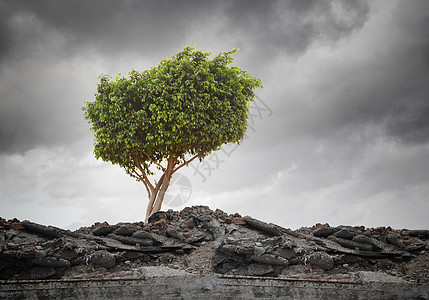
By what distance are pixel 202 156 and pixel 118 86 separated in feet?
19.0

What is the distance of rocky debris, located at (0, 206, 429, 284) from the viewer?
316 inches

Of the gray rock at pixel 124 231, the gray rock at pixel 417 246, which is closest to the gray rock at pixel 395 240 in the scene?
the gray rock at pixel 417 246

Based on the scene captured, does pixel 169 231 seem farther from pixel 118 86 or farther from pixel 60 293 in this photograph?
pixel 118 86

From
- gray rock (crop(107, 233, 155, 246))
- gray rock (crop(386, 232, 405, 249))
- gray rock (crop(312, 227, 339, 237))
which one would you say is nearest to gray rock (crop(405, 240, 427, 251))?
gray rock (crop(386, 232, 405, 249))

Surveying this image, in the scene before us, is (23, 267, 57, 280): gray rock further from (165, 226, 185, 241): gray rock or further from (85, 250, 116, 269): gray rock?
(165, 226, 185, 241): gray rock

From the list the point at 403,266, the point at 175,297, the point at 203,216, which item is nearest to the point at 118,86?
the point at 203,216

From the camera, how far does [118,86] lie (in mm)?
15297

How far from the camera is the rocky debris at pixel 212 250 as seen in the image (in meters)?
8.02

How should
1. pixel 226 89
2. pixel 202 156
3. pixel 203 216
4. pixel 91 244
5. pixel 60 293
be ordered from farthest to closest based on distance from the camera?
pixel 202 156 < pixel 226 89 < pixel 203 216 < pixel 91 244 < pixel 60 293

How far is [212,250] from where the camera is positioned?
9367 millimetres

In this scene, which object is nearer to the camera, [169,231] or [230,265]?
[230,265]

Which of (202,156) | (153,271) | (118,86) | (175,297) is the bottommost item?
(175,297)

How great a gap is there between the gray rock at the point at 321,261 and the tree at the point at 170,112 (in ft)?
26.0

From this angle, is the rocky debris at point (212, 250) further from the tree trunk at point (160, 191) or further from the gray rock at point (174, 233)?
the tree trunk at point (160, 191)
